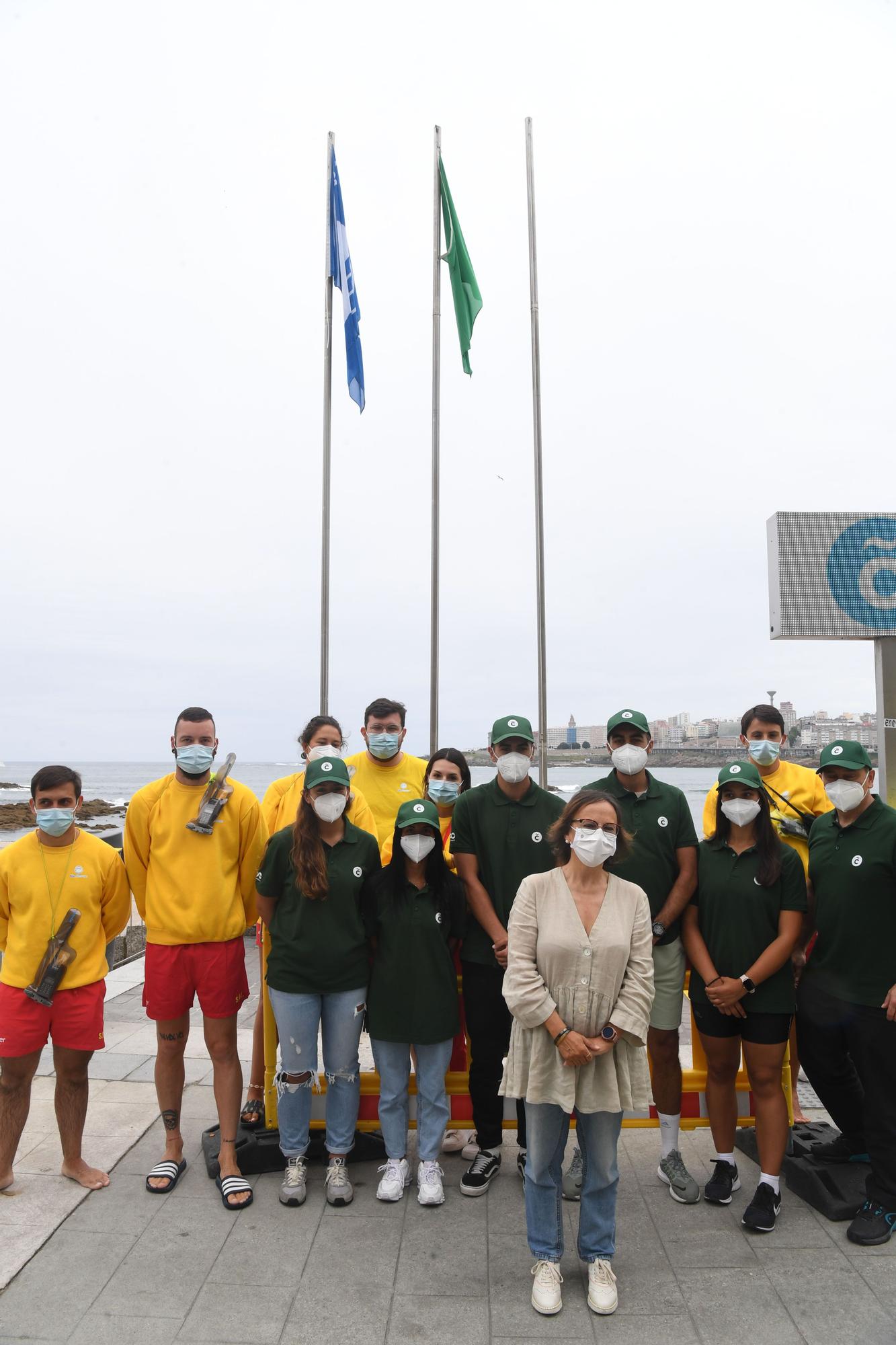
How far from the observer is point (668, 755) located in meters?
10.5

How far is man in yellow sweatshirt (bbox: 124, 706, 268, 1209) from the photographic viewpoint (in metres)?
3.73

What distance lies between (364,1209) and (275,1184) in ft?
1.55

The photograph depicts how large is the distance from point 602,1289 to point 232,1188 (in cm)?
157

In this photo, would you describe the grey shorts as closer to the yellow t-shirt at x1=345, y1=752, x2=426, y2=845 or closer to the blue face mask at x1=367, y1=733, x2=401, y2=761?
the yellow t-shirt at x1=345, y1=752, x2=426, y2=845

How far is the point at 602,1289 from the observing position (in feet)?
9.55

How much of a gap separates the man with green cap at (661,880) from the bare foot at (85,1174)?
200 centimetres

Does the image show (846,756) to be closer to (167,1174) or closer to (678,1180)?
(678,1180)

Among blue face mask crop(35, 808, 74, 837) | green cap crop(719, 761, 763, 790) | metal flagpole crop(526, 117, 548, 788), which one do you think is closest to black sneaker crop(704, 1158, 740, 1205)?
green cap crop(719, 761, 763, 790)

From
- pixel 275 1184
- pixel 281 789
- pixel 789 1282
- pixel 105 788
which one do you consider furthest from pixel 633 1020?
pixel 105 788

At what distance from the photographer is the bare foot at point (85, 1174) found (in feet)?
12.2

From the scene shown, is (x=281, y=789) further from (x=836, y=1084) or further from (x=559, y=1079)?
(x=836, y=1084)

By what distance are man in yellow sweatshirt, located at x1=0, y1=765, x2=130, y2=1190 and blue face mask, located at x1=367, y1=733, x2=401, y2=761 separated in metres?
1.31

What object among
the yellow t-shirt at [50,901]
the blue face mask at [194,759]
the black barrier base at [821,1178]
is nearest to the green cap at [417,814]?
the blue face mask at [194,759]

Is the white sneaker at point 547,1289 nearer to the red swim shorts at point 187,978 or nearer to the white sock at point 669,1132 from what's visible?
the white sock at point 669,1132
